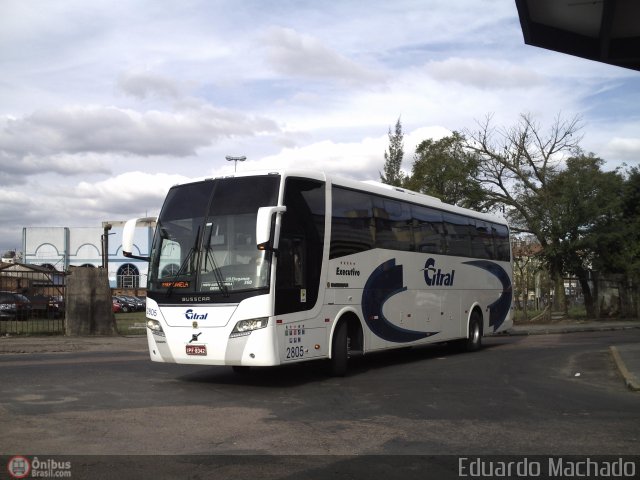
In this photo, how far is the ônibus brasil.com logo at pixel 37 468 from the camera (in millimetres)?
6070

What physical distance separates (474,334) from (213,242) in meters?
9.88

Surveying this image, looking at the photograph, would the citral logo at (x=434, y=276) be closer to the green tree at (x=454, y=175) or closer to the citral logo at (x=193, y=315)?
the citral logo at (x=193, y=315)

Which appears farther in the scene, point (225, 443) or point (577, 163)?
point (577, 163)

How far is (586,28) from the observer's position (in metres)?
9.52

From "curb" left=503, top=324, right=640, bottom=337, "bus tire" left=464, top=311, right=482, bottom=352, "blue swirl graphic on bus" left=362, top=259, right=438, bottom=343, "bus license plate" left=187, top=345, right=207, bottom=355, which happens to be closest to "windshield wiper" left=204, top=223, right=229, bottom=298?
"bus license plate" left=187, top=345, right=207, bottom=355

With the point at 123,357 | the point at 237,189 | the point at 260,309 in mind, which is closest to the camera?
the point at 260,309

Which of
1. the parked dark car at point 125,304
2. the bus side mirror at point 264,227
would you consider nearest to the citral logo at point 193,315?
the bus side mirror at point 264,227

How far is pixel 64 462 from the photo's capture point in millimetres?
6469

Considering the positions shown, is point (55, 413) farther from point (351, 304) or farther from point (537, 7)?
point (537, 7)

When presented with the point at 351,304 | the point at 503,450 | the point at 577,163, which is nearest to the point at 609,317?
A: the point at 577,163

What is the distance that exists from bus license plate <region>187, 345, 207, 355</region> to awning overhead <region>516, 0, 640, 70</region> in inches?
259

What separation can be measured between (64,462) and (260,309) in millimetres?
4782

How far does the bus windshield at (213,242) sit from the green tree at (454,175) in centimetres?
2384

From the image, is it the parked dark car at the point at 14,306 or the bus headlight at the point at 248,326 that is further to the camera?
the parked dark car at the point at 14,306
